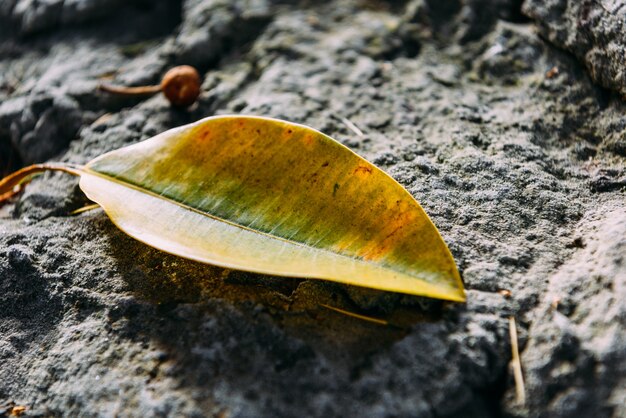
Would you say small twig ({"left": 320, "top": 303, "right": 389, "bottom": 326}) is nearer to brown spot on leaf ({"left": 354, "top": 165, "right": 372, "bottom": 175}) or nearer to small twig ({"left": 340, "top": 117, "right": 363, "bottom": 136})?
brown spot on leaf ({"left": 354, "top": 165, "right": 372, "bottom": 175})

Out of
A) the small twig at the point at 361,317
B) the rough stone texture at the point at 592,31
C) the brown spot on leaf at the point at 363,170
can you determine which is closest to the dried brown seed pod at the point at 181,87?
the brown spot on leaf at the point at 363,170

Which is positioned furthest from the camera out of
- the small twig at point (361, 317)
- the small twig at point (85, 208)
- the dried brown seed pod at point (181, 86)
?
the dried brown seed pod at point (181, 86)

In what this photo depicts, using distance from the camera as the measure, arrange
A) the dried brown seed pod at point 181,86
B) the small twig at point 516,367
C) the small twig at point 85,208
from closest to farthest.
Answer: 1. the small twig at point 516,367
2. the small twig at point 85,208
3. the dried brown seed pod at point 181,86

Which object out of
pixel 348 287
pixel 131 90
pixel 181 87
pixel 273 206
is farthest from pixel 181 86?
pixel 348 287

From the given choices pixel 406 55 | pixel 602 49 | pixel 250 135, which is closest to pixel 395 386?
pixel 250 135

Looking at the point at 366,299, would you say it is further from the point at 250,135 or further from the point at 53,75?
the point at 53,75

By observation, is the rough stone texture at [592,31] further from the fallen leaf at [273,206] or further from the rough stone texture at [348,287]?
the fallen leaf at [273,206]
